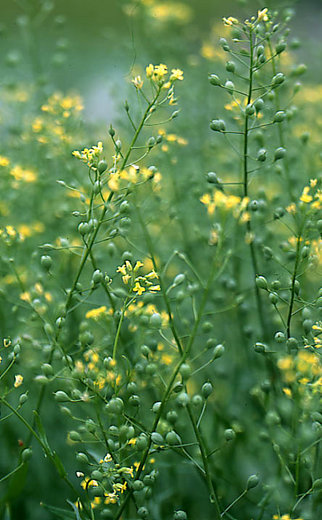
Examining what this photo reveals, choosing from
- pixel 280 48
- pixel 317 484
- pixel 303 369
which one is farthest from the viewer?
pixel 280 48

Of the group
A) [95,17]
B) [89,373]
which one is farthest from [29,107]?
[95,17]

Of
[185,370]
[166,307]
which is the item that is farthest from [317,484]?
[166,307]

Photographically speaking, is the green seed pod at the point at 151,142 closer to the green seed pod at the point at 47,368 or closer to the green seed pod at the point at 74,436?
the green seed pod at the point at 47,368

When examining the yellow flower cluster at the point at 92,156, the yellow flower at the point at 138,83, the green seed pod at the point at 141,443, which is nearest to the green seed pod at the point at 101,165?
the yellow flower cluster at the point at 92,156

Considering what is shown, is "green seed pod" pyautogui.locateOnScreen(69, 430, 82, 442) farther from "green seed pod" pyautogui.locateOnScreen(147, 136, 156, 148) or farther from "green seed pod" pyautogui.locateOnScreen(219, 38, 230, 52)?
"green seed pod" pyautogui.locateOnScreen(219, 38, 230, 52)

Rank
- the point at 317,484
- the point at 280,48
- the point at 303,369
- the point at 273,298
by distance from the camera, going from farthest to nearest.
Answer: the point at 280,48, the point at 273,298, the point at 317,484, the point at 303,369

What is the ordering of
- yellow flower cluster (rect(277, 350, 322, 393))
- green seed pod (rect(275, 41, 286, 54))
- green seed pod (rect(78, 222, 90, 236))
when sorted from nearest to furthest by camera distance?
yellow flower cluster (rect(277, 350, 322, 393))
green seed pod (rect(78, 222, 90, 236))
green seed pod (rect(275, 41, 286, 54))

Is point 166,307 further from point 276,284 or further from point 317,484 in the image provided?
point 317,484

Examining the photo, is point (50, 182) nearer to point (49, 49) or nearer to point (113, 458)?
point (113, 458)

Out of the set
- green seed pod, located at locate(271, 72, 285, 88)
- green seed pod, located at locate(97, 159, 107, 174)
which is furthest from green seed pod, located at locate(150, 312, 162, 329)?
green seed pod, located at locate(271, 72, 285, 88)

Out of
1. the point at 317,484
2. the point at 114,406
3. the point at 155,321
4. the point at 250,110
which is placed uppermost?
the point at 250,110

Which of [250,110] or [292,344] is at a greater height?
[250,110]

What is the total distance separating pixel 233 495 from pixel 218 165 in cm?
159

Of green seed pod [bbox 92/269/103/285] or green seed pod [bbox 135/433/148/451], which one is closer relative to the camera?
green seed pod [bbox 135/433/148/451]
